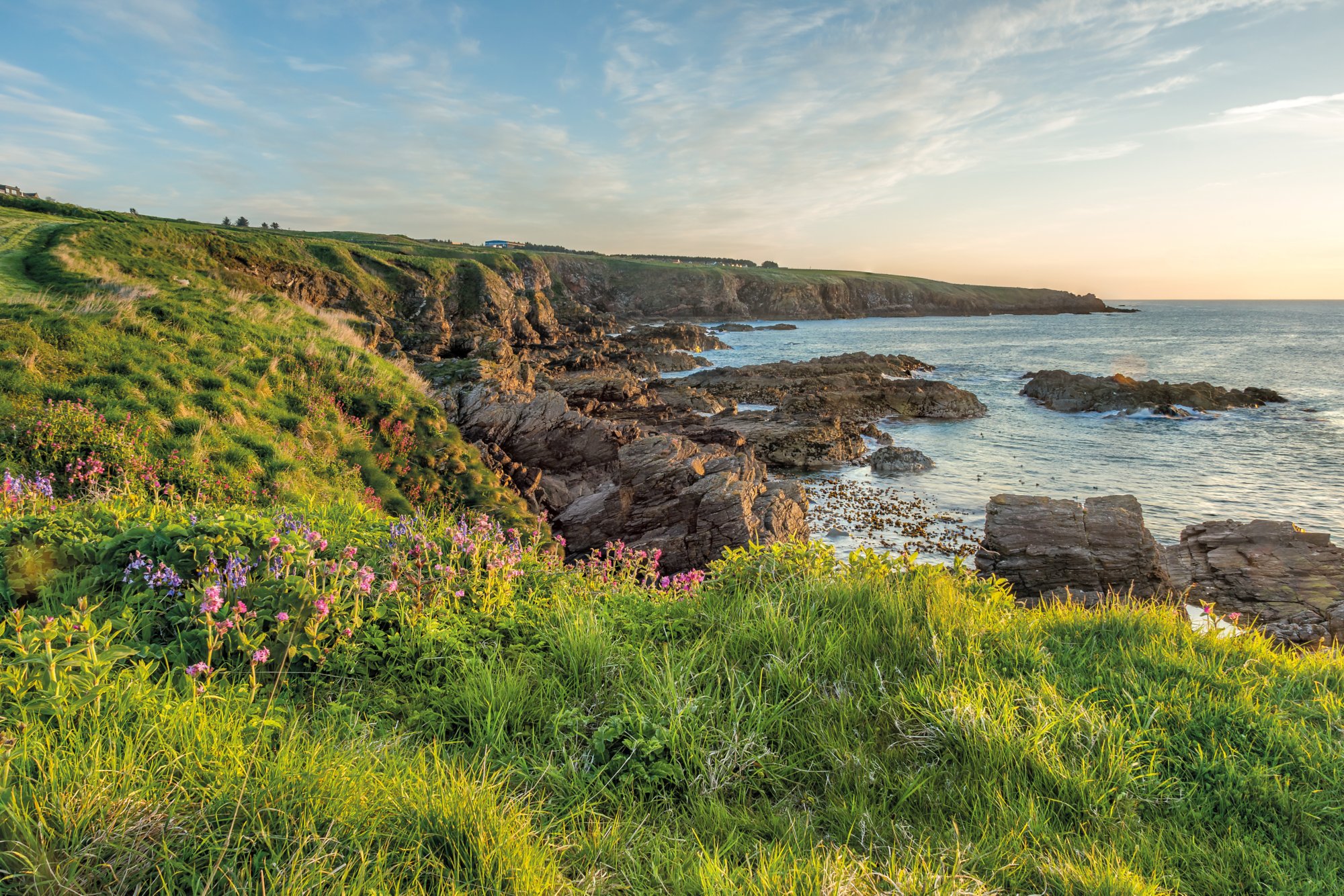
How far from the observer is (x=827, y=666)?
13.7ft

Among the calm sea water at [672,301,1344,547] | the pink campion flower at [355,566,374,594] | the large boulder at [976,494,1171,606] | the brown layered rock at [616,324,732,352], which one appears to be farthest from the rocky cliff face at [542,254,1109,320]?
the pink campion flower at [355,566,374,594]

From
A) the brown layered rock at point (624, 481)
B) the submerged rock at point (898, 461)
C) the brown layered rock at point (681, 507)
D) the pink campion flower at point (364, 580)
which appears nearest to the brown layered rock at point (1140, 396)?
the submerged rock at point (898, 461)

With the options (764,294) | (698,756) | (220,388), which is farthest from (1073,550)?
(764,294)

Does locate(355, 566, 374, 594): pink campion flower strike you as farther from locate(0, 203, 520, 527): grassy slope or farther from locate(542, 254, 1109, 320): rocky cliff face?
locate(542, 254, 1109, 320): rocky cliff face

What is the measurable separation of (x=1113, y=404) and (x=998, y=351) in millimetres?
42412

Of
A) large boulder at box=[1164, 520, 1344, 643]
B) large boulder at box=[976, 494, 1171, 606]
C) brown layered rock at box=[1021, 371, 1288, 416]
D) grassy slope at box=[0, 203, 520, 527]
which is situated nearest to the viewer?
grassy slope at box=[0, 203, 520, 527]

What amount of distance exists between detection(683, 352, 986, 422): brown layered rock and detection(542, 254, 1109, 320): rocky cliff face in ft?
271

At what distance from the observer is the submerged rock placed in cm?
2523

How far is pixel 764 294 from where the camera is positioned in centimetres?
15325

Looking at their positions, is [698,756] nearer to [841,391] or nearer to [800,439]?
[800,439]

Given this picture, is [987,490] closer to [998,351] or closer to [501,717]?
[501,717]

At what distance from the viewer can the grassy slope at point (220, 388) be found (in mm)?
8969

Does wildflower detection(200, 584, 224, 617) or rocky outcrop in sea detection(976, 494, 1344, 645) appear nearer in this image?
wildflower detection(200, 584, 224, 617)

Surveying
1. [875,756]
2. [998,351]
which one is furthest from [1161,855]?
[998,351]
